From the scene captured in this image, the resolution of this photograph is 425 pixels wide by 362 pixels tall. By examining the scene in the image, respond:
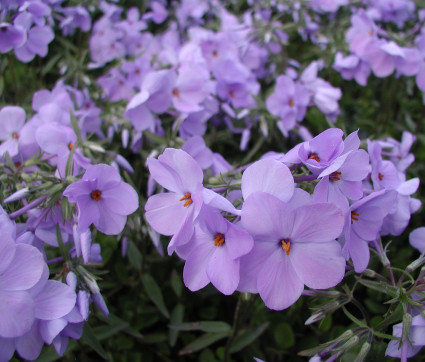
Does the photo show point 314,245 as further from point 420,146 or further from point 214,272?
point 420,146

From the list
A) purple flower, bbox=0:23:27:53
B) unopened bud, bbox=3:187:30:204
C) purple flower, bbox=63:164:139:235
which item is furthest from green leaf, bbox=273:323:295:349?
purple flower, bbox=0:23:27:53

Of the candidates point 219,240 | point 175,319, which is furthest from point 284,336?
point 219,240

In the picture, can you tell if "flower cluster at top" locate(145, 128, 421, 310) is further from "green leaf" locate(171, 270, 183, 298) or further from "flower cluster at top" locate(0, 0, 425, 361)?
"green leaf" locate(171, 270, 183, 298)

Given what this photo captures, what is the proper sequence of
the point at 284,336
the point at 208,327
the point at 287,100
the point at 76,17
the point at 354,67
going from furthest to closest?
the point at 76,17 < the point at 354,67 < the point at 287,100 < the point at 284,336 < the point at 208,327

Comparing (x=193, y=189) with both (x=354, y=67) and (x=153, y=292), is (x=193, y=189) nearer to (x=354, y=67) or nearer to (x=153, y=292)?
(x=153, y=292)

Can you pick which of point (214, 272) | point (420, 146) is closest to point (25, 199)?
point (214, 272)

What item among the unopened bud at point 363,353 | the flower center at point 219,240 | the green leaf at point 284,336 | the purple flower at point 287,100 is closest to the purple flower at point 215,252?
the flower center at point 219,240

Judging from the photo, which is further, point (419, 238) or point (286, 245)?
point (419, 238)
